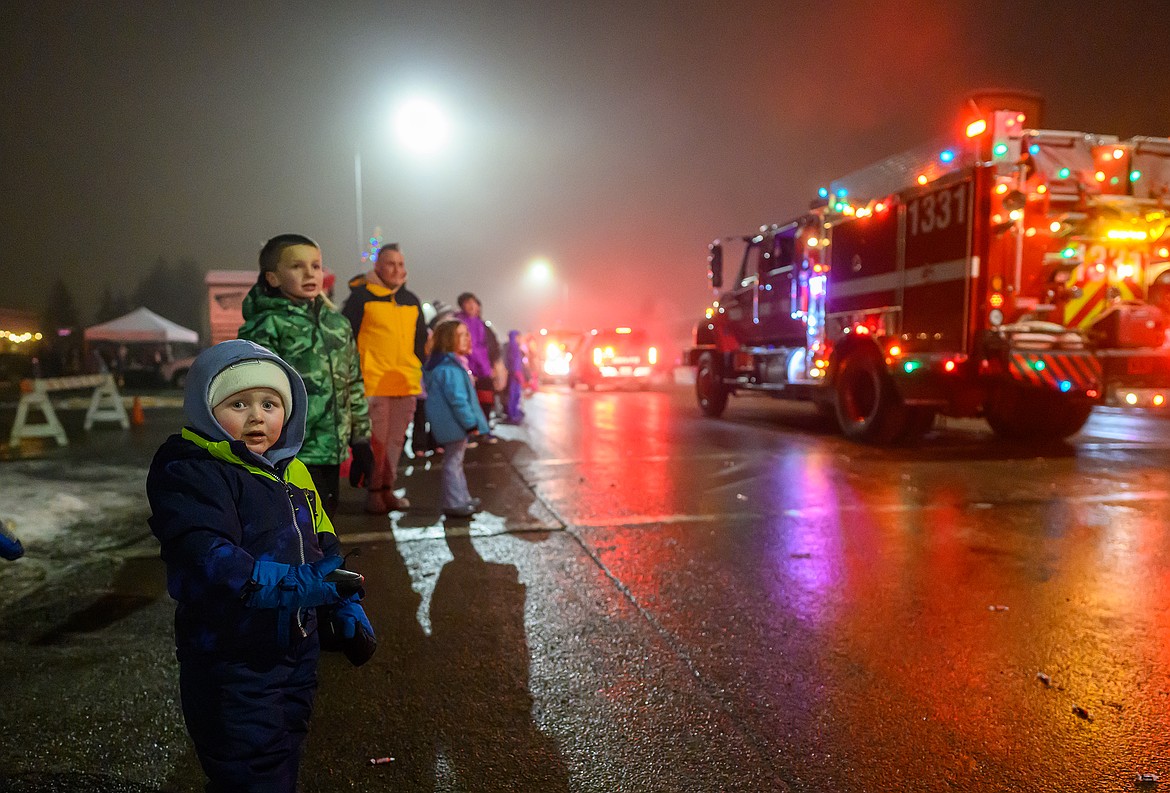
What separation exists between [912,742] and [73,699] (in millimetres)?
3020

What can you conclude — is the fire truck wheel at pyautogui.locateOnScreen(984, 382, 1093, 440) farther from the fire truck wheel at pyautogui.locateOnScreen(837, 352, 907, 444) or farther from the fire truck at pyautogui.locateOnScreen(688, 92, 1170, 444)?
the fire truck wheel at pyautogui.locateOnScreen(837, 352, 907, 444)

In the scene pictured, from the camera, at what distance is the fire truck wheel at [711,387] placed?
13.8m

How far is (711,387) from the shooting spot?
46.0ft

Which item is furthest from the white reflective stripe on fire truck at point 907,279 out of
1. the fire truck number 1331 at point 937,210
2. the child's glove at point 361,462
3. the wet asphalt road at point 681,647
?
the child's glove at point 361,462

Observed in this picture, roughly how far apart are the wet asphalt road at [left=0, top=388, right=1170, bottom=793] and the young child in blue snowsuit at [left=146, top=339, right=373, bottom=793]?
2.36 ft

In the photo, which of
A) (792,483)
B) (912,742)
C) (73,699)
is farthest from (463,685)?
(792,483)

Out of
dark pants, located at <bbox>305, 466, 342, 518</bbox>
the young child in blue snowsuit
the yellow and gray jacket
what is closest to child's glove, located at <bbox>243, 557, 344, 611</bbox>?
the young child in blue snowsuit

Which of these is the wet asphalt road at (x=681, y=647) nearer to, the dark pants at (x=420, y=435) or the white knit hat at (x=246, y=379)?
the white knit hat at (x=246, y=379)

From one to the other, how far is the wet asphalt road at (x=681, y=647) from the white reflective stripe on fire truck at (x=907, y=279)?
2844mm

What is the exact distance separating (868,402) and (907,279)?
65.2 inches

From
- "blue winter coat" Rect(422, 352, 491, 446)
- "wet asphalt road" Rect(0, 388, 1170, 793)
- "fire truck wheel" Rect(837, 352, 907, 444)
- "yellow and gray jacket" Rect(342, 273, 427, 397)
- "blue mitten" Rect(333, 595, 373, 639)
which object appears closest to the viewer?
"blue mitten" Rect(333, 595, 373, 639)

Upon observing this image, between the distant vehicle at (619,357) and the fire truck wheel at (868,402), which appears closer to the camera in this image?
the fire truck wheel at (868,402)

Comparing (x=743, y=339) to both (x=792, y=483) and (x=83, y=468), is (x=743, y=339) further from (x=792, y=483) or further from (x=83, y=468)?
(x=83, y=468)

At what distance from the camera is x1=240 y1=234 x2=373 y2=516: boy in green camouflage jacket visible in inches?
129
